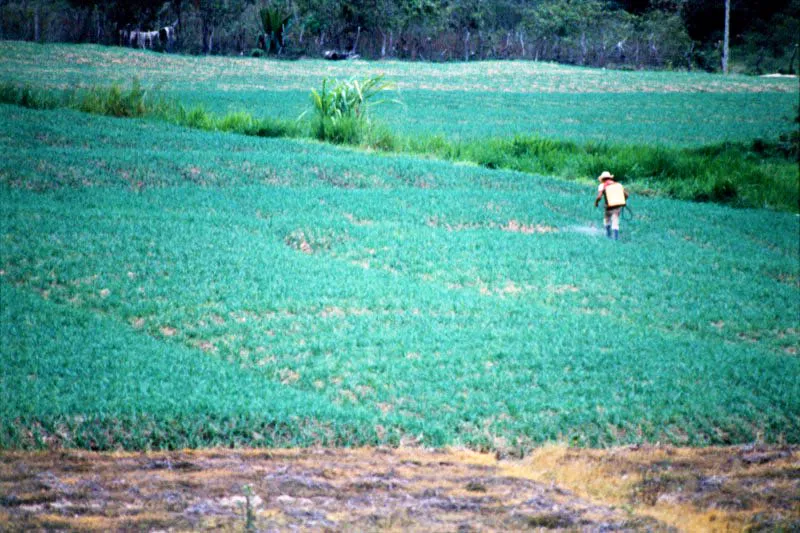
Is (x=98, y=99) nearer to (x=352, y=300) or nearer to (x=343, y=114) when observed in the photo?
(x=343, y=114)

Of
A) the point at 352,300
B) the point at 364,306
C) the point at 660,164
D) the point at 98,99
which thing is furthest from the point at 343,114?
the point at 364,306

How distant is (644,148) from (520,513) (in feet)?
41.0

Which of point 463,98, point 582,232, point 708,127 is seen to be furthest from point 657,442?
point 463,98

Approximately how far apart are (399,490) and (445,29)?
32.5 m

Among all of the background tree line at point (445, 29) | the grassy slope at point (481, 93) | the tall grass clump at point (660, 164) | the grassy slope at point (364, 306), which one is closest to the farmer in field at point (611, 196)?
the grassy slope at point (364, 306)

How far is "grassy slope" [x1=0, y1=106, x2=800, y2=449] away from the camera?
235 inches

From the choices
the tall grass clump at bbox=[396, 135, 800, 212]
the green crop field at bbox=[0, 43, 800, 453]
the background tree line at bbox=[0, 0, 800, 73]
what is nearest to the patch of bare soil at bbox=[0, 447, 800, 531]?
the green crop field at bbox=[0, 43, 800, 453]

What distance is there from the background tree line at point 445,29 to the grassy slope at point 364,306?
10484mm

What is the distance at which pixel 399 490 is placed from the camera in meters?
4.83

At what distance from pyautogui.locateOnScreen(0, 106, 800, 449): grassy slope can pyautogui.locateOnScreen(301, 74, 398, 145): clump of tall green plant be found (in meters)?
3.18

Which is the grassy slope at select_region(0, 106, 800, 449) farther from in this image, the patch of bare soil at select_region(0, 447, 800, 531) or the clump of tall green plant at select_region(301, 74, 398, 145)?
the clump of tall green plant at select_region(301, 74, 398, 145)

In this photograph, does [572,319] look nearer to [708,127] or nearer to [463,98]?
[708,127]

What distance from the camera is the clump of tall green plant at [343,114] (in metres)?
16.5

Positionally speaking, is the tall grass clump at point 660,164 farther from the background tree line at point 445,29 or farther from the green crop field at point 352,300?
the background tree line at point 445,29
